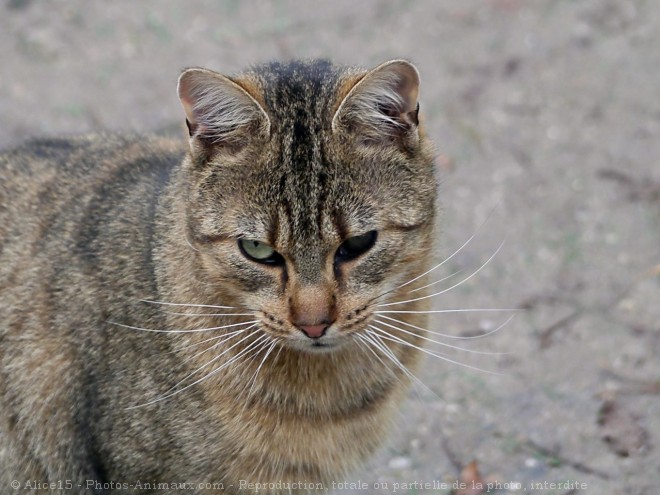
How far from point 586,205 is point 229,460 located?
294 centimetres

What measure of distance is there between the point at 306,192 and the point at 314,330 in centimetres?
44

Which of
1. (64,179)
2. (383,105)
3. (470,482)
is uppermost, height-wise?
(383,105)

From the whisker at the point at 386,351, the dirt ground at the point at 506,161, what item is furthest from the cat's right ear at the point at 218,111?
the dirt ground at the point at 506,161

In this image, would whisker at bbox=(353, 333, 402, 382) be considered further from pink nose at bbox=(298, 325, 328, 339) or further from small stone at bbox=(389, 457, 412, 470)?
small stone at bbox=(389, 457, 412, 470)

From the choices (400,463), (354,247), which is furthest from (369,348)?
(400,463)

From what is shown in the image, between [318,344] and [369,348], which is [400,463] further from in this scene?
[318,344]

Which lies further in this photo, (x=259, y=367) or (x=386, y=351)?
(x=386, y=351)

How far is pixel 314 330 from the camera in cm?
311

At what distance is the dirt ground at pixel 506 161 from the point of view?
4.35 metres

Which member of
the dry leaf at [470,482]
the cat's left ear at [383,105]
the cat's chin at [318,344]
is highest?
the cat's left ear at [383,105]

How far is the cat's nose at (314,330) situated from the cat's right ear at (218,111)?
0.64m

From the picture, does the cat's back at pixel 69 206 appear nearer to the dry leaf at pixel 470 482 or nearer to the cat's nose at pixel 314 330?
the cat's nose at pixel 314 330

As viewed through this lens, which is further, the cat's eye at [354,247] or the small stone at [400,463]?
the small stone at [400,463]

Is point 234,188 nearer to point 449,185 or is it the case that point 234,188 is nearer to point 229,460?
point 229,460
